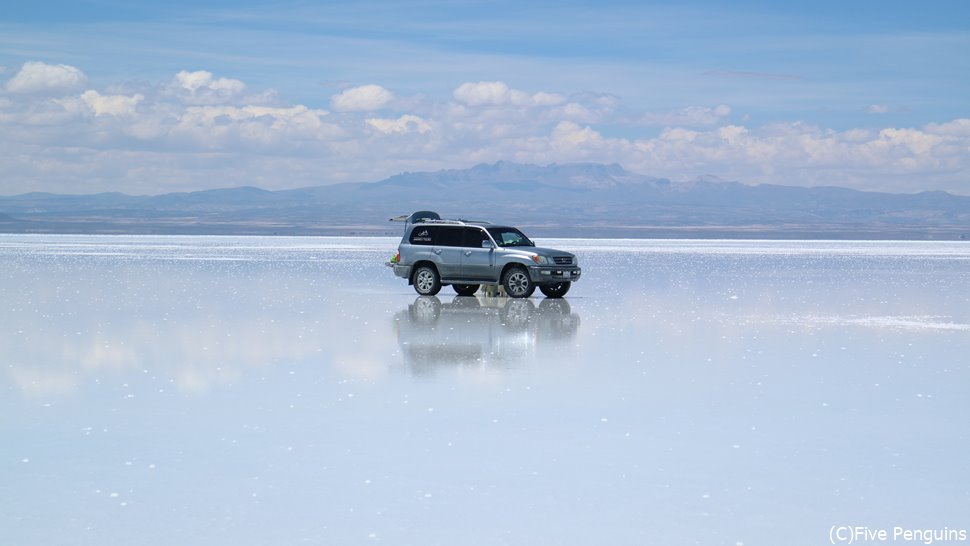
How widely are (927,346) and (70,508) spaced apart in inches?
544

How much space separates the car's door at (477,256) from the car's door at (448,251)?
5.7 inches

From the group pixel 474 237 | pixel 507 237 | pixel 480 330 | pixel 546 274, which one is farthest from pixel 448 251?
pixel 480 330

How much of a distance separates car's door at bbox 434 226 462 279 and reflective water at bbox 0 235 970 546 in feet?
23.2

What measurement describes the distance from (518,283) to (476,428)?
784 inches

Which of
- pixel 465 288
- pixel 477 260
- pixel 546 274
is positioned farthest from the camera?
pixel 465 288

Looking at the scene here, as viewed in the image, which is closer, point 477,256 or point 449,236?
point 477,256

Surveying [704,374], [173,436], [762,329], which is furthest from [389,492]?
[762,329]

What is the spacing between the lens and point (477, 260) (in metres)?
31.6

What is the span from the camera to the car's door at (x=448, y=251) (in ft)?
105

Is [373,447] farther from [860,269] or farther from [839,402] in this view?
[860,269]

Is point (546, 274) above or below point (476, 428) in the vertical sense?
above

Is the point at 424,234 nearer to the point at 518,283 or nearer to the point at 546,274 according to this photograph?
the point at 518,283

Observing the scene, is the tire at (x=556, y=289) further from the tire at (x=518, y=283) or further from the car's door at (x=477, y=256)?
the car's door at (x=477, y=256)

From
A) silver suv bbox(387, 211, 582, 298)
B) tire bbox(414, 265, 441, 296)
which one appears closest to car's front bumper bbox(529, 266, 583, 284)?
silver suv bbox(387, 211, 582, 298)
